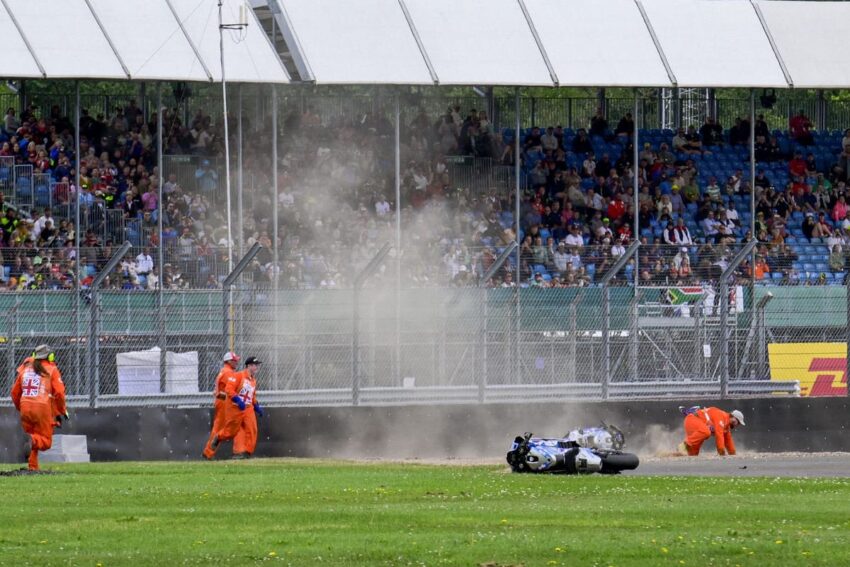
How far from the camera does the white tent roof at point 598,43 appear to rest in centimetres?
3166

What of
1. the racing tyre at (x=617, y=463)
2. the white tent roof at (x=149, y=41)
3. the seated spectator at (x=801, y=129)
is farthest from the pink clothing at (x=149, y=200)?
the seated spectator at (x=801, y=129)

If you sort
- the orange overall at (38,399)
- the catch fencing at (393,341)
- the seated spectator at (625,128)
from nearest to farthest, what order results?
the orange overall at (38,399) < the catch fencing at (393,341) < the seated spectator at (625,128)

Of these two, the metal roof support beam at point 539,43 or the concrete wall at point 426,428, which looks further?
the metal roof support beam at point 539,43

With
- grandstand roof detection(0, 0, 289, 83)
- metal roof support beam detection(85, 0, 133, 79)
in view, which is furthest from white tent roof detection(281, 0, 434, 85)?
metal roof support beam detection(85, 0, 133, 79)

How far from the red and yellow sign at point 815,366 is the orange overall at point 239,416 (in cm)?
928

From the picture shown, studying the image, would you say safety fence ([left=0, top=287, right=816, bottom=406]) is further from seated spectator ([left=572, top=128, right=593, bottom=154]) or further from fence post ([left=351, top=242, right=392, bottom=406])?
seated spectator ([left=572, top=128, right=593, bottom=154])

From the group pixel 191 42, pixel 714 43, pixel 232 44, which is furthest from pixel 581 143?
pixel 191 42

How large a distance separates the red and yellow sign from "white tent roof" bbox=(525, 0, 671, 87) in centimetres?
693

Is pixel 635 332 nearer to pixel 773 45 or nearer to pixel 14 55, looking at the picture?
pixel 773 45

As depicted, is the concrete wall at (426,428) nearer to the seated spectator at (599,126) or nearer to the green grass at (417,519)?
the green grass at (417,519)

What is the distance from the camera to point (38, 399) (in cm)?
1961

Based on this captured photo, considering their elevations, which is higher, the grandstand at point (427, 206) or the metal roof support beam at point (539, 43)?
the metal roof support beam at point (539, 43)

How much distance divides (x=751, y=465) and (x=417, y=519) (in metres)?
8.19

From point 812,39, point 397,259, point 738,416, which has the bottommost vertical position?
point 738,416
